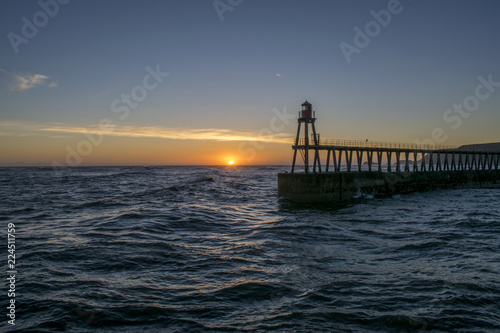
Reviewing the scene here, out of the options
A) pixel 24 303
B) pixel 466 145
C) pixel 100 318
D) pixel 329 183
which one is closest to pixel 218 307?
pixel 100 318

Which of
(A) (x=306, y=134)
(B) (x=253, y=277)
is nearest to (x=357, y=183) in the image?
(A) (x=306, y=134)

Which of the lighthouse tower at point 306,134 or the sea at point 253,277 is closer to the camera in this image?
the sea at point 253,277

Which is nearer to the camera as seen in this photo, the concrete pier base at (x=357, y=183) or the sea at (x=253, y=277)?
the sea at (x=253, y=277)

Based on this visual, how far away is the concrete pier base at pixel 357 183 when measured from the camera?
31.2 metres

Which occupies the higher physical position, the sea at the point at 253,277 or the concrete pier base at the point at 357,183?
the concrete pier base at the point at 357,183

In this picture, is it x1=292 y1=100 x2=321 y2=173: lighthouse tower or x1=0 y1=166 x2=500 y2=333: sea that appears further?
x1=292 y1=100 x2=321 y2=173: lighthouse tower

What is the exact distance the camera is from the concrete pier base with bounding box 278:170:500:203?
1229 inches

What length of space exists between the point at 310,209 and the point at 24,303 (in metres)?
22.1

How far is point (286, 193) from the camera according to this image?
32.1 m

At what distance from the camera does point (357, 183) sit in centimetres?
3600

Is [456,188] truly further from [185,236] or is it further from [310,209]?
[185,236]

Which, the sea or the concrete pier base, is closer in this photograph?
the sea

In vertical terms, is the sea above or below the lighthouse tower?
below

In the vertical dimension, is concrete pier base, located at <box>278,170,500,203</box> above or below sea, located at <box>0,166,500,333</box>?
above
